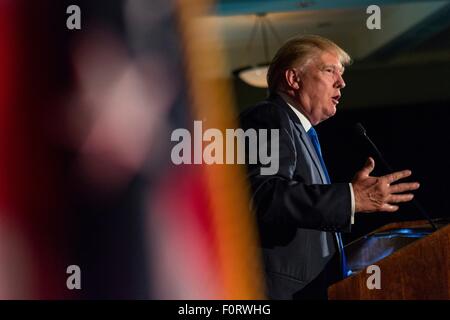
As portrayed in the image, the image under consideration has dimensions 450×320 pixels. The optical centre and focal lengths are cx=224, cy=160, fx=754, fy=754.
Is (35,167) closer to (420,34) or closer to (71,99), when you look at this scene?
(71,99)

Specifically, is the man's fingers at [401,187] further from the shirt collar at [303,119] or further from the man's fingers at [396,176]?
the shirt collar at [303,119]

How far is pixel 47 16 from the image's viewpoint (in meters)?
2.28

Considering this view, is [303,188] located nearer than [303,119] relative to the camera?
Yes

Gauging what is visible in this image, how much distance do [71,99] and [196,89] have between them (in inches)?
25.5

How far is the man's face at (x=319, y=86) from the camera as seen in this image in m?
1.91

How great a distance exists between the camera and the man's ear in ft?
6.30

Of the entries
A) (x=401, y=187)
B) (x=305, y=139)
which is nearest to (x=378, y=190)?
(x=401, y=187)

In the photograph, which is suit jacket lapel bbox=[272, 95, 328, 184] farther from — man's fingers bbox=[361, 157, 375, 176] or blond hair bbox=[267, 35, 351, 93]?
man's fingers bbox=[361, 157, 375, 176]

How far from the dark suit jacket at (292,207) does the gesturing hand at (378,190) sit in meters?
0.03

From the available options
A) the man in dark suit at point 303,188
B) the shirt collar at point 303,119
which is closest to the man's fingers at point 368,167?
the man in dark suit at point 303,188

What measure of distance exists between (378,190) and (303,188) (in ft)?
0.57

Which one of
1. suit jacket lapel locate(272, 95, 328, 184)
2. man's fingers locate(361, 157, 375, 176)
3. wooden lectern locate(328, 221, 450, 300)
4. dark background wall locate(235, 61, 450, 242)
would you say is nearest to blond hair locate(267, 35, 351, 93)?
suit jacket lapel locate(272, 95, 328, 184)

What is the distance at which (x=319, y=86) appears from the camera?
192cm

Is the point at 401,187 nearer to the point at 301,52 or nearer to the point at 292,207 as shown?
the point at 292,207
